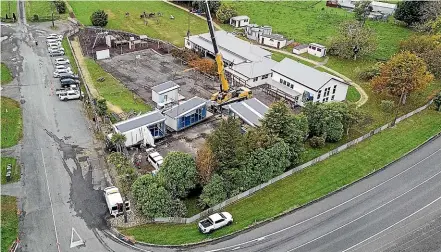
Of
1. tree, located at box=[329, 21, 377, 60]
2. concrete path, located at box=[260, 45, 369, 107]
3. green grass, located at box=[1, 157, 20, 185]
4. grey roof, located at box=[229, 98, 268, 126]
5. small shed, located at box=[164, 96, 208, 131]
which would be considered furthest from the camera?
tree, located at box=[329, 21, 377, 60]

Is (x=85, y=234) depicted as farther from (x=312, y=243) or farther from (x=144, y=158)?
(x=312, y=243)

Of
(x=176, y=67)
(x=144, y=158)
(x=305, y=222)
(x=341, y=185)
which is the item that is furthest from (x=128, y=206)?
(x=176, y=67)

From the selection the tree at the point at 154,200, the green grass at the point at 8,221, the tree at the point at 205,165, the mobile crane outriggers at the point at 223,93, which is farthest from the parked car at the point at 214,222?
the mobile crane outriggers at the point at 223,93

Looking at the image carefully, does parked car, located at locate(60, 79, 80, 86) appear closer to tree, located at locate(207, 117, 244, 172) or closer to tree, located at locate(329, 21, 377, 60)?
tree, located at locate(207, 117, 244, 172)

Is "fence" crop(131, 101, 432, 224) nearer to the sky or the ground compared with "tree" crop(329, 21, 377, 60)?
nearer to the ground

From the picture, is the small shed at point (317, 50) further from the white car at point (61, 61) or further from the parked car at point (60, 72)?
the white car at point (61, 61)

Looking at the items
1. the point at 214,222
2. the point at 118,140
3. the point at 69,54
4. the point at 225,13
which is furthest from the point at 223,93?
the point at 225,13

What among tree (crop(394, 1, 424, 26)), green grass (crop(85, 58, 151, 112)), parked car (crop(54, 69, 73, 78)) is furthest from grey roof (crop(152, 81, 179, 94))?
tree (crop(394, 1, 424, 26))
